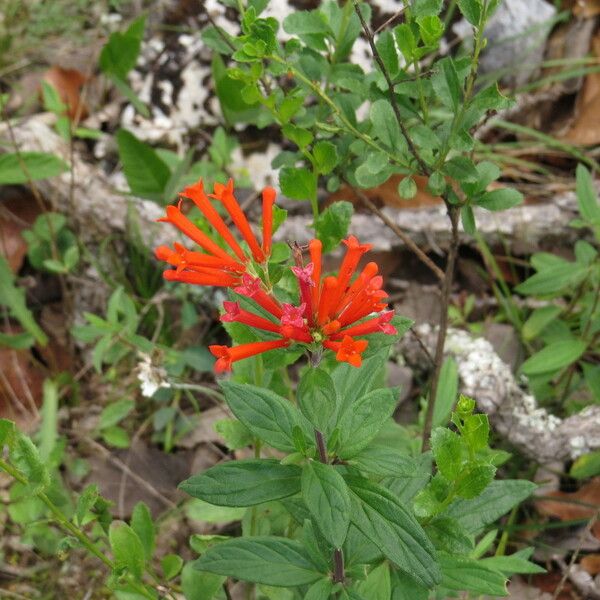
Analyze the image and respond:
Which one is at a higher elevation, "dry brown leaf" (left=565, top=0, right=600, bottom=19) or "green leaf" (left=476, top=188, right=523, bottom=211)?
A: "dry brown leaf" (left=565, top=0, right=600, bottom=19)

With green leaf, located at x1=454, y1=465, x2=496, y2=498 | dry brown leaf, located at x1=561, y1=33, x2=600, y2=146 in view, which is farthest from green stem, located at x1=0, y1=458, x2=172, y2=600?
dry brown leaf, located at x1=561, y1=33, x2=600, y2=146

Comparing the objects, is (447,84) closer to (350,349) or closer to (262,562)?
(350,349)

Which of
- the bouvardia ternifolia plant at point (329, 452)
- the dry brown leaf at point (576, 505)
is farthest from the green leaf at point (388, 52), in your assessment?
the dry brown leaf at point (576, 505)

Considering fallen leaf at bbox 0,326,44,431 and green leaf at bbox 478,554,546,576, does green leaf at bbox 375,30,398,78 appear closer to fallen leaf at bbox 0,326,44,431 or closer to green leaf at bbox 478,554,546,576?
green leaf at bbox 478,554,546,576

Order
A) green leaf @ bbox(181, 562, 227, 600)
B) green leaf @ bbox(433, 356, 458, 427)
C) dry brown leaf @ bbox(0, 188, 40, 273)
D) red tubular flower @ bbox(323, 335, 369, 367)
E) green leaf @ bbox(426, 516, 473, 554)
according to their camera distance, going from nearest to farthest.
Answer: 1. red tubular flower @ bbox(323, 335, 369, 367)
2. green leaf @ bbox(426, 516, 473, 554)
3. green leaf @ bbox(181, 562, 227, 600)
4. green leaf @ bbox(433, 356, 458, 427)
5. dry brown leaf @ bbox(0, 188, 40, 273)

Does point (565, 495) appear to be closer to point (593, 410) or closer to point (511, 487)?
point (593, 410)

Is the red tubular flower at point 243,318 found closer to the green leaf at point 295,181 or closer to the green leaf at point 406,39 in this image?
the green leaf at point 295,181

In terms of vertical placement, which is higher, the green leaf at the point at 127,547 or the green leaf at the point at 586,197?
the green leaf at the point at 586,197

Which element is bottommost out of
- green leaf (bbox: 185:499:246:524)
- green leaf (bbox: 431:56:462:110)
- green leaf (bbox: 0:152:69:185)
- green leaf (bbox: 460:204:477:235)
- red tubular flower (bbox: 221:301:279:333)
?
green leaf (bbox: 185:499:246:524)
